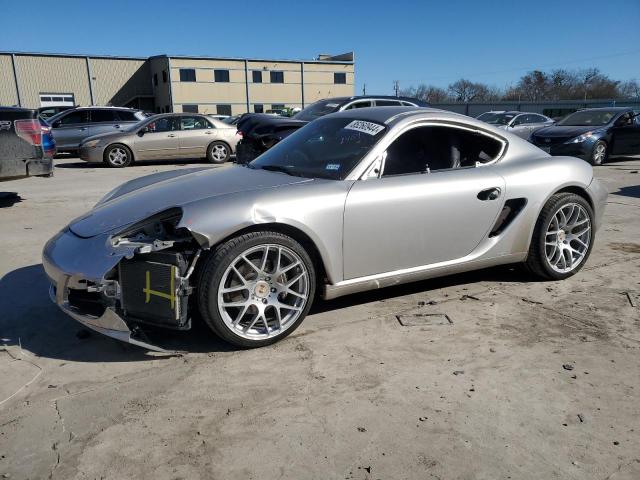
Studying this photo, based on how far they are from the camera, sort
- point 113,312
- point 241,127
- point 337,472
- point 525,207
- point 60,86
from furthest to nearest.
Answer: point 60,86 < point 241,127 < point 525,207 < point 113,312 < point 337,472

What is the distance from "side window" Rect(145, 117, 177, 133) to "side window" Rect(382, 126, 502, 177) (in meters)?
11.0

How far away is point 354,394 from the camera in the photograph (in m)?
2.72

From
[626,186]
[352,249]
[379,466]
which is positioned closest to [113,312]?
[352,249]

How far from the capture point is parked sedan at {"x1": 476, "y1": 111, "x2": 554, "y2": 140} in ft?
56.5

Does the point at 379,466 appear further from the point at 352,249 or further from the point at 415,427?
the point at 352,249

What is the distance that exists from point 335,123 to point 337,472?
111 inches

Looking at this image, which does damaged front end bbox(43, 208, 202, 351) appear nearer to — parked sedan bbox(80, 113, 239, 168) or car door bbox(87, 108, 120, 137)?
parked sedan bbox(80, 113, 239, 168)

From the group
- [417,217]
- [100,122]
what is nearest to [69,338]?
[417,217]

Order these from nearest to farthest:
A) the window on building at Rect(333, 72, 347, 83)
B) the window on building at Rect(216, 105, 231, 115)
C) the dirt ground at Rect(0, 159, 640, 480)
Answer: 1. the dirt ground at Rect(0, 159, 640, 480)
2. the window on building at Rect(216, 105, 231, 115)
3. the window on building at Rect(333, 72, 347, 83)

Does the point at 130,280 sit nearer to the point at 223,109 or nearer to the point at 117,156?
the point at 117,156

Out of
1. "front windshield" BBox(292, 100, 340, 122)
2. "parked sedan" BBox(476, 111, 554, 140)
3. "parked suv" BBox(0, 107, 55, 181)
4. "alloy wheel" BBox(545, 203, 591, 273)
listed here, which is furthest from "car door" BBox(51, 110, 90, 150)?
"alloy wheel" BBox(545, 203, 591, 273)

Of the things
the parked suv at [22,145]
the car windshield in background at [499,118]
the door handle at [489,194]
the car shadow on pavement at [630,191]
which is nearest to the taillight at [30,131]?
the parked suv at [22,145]

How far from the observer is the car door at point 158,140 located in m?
13.5

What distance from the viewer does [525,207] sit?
4.07m
